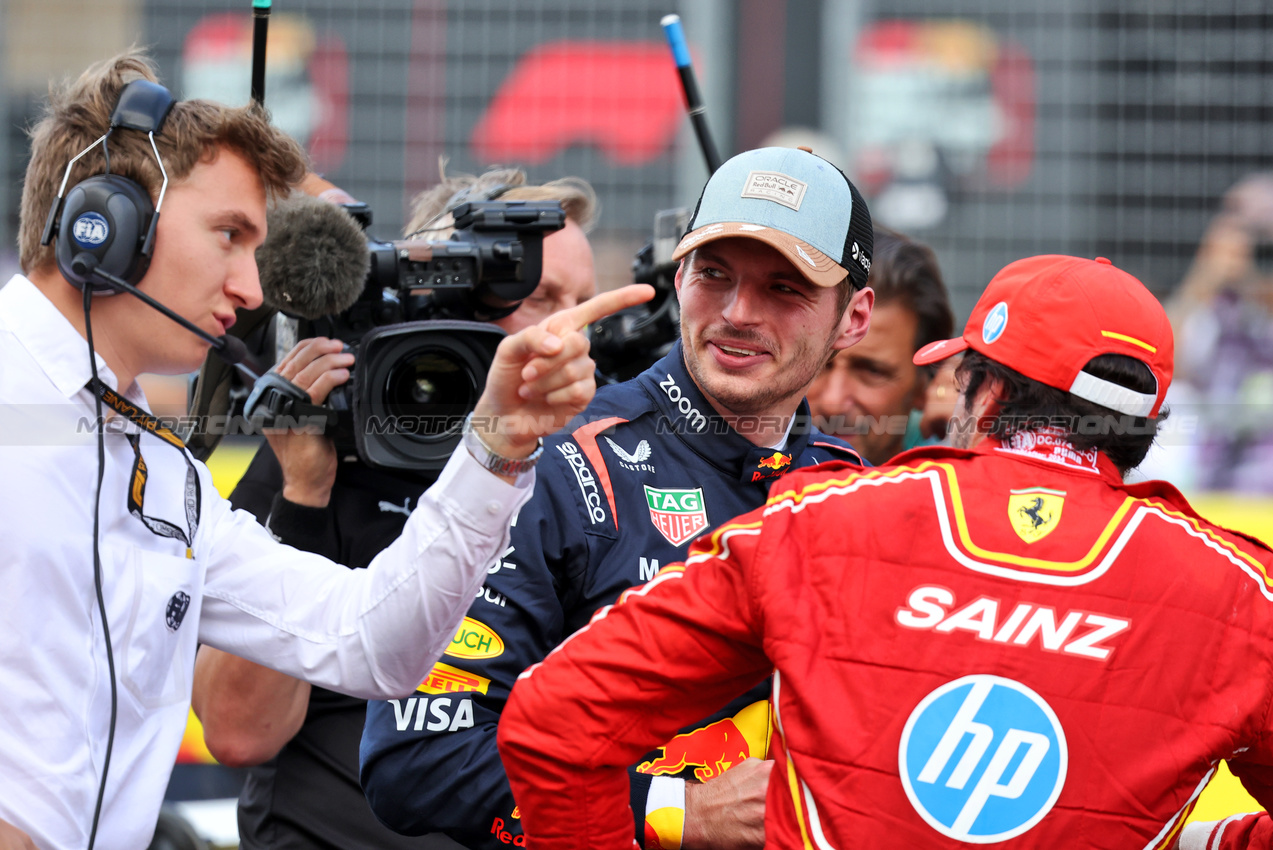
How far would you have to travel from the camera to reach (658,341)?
2.65 m

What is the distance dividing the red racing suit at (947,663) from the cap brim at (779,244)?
0.44m

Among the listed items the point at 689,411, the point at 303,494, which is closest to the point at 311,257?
the point at 303,494

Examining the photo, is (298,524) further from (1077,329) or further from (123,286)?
(1077,329)

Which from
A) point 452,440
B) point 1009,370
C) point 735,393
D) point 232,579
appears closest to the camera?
point 1009,370

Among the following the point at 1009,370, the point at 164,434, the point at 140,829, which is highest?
the point at 1009,370

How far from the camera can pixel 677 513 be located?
175 centimetres

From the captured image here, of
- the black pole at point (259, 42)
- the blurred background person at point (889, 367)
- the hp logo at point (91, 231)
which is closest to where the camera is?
the hp logo at point (91, 231)

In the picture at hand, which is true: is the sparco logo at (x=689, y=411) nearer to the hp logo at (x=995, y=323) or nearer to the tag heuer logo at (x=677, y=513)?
the tag heuer logo at (x=677, y=513)

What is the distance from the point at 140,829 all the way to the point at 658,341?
4.83ft

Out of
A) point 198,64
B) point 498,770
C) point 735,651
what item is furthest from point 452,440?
point 198,64

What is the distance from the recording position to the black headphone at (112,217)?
1.41 meters

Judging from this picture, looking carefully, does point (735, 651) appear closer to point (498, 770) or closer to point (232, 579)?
point (498, 770)

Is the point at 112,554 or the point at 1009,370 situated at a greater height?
the point at 1009,370

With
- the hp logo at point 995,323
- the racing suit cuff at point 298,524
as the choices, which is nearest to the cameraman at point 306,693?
the racing suit cuff at point 298,524
